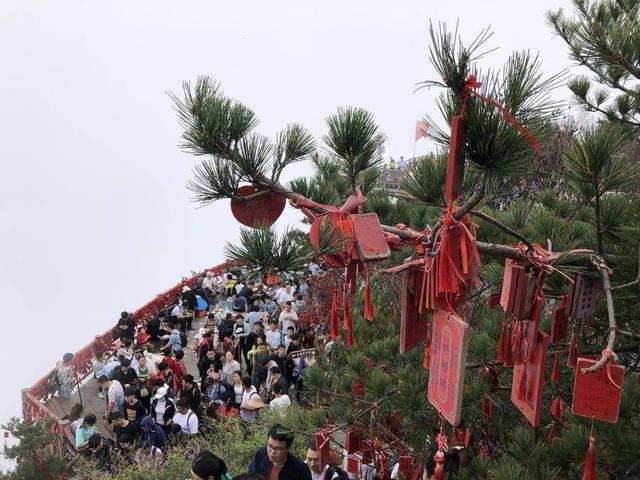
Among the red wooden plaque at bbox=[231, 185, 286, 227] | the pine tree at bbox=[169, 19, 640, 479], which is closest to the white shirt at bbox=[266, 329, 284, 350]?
the pine tree at bbox=[169, 19, 640, 479]

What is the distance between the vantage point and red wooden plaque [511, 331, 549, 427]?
220 centimetres

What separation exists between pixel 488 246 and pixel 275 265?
765 millimetres

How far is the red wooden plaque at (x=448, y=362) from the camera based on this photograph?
196cm

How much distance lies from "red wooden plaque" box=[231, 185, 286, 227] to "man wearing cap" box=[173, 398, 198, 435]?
326 centimetres

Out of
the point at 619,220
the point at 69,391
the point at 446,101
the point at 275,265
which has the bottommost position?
the point at 69,391

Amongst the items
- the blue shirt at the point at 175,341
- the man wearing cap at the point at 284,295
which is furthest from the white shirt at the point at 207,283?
the blue shirt at the point at 175,341

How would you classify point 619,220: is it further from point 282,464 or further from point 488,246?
point 282,464

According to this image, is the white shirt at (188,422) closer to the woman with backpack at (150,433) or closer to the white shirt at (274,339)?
the woman with backpack at (150,433)

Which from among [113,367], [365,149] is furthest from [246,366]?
[365,149]

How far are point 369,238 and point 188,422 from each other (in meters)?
3.58

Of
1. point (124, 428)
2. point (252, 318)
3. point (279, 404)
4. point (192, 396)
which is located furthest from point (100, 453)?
point (252, 318)

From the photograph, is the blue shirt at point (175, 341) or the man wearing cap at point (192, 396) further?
the blue shirt at point (175, 341)

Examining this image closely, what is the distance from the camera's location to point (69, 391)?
7324mm

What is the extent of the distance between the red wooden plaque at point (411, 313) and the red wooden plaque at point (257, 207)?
0.58m
